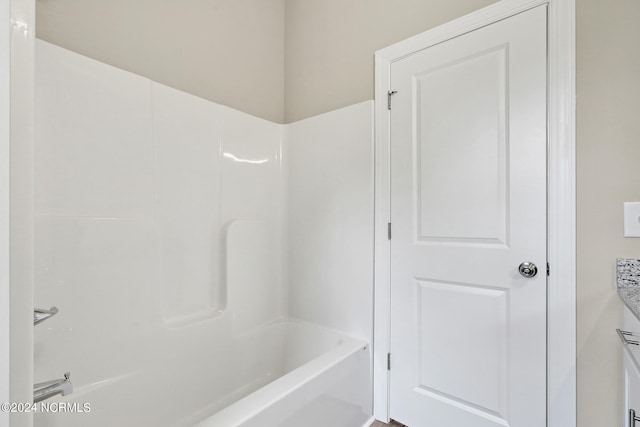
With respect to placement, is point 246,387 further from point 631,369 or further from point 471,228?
point 631,369

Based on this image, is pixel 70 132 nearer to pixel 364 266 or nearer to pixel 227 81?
pixel 227 81

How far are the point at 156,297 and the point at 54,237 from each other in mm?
475

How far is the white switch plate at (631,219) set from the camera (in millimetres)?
1050

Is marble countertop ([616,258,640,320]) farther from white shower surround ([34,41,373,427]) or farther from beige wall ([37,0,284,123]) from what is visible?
beige wall ([37,0,284,123])

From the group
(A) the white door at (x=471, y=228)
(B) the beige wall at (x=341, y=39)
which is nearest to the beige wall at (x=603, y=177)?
(A) the white door at (x=471, y=228)

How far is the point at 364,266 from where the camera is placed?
170 centimetres

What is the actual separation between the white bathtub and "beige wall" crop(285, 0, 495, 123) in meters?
1.48

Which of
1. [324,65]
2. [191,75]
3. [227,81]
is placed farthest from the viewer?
[324,65]

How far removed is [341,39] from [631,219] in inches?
67.2

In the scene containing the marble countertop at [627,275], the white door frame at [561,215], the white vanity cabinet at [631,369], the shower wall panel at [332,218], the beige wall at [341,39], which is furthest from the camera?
the shower wall panel at [332,218]

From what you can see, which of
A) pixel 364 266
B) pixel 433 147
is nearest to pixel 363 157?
pixel 433 147

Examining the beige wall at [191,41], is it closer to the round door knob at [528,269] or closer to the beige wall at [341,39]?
the beige wall at [341,39]

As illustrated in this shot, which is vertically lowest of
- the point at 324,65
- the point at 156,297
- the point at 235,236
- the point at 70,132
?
the point at 156,297

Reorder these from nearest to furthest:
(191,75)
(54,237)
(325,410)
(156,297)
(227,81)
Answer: (54,237) → (325,410) → (156,297) → (191,75) → (227,81)
